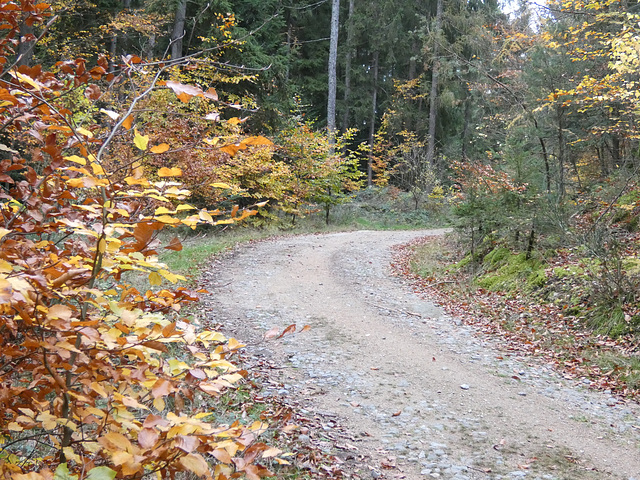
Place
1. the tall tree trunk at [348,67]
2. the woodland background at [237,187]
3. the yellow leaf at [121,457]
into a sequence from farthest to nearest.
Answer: the tall tree trunk at [348,67]
the woodland background at [237,187]
the yellow leaf at [121,457]

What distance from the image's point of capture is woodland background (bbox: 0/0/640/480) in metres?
1.68

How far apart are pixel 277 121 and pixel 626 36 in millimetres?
14087

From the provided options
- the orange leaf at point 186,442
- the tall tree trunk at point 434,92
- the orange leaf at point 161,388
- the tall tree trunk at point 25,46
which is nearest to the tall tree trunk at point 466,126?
the tall tree trunk at point 434,92

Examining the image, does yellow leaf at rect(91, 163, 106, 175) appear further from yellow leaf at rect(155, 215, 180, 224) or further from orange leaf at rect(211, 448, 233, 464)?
orange leaf at rect(211, 448, 233, 464)

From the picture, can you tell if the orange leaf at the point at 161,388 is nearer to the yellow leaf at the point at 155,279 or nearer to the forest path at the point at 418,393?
the yellow leaf at the point at 155,279

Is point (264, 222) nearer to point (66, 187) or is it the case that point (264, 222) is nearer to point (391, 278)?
point (391, 278)

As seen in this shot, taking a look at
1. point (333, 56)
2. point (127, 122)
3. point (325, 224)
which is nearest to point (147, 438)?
point (127, 122)

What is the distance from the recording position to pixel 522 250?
11.2 meters

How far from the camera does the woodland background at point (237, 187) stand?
168cm

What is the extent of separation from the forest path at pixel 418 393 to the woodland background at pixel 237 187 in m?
0.72

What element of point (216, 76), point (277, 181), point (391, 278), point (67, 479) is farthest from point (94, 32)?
point (67, 479)

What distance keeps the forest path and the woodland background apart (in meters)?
0.72

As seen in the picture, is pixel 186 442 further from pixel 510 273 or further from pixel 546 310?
pixel 510 273

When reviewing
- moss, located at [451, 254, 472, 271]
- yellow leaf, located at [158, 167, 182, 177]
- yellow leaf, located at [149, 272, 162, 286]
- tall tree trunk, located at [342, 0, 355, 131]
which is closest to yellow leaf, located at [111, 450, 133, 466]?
yellow leaf, located at [149, 272, 162, 286]
